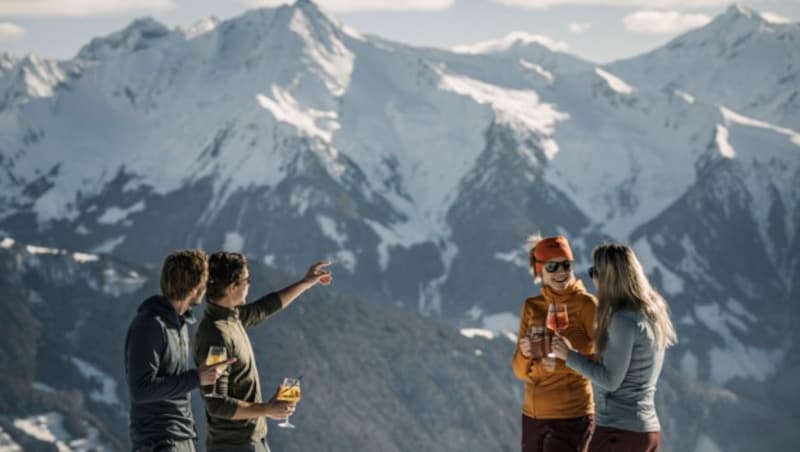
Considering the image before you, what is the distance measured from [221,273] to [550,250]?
17.8 feet

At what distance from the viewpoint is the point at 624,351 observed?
22359 millimetres

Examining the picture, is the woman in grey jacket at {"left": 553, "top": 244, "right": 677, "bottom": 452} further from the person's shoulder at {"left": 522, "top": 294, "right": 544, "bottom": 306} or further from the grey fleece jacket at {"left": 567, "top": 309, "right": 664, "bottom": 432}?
the person's shoulder at {"left": 522, "top": 294, "right": 544, "bottom": 306}

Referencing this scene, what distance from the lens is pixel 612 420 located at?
22.8 meters

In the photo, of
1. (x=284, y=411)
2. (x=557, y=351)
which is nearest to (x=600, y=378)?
(x=557, y=351)

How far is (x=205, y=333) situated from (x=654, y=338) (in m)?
7.20

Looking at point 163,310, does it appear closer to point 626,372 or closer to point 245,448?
point 245,448

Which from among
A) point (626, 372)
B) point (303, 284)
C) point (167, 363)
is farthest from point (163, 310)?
point (626, 372)

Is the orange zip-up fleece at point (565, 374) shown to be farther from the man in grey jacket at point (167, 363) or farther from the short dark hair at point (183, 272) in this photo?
the short dark hair at point (183, 272)

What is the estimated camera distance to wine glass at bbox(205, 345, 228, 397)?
72.1ft

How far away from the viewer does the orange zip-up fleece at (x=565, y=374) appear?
76.6 feet

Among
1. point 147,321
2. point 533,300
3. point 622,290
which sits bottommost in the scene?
point 147,321

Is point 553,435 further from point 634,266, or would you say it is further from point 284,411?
point 284,411

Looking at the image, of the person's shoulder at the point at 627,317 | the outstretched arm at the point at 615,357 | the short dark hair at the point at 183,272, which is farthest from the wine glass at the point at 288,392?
the person's shoulder at the point at 627,317

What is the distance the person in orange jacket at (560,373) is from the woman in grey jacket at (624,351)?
518 mm
